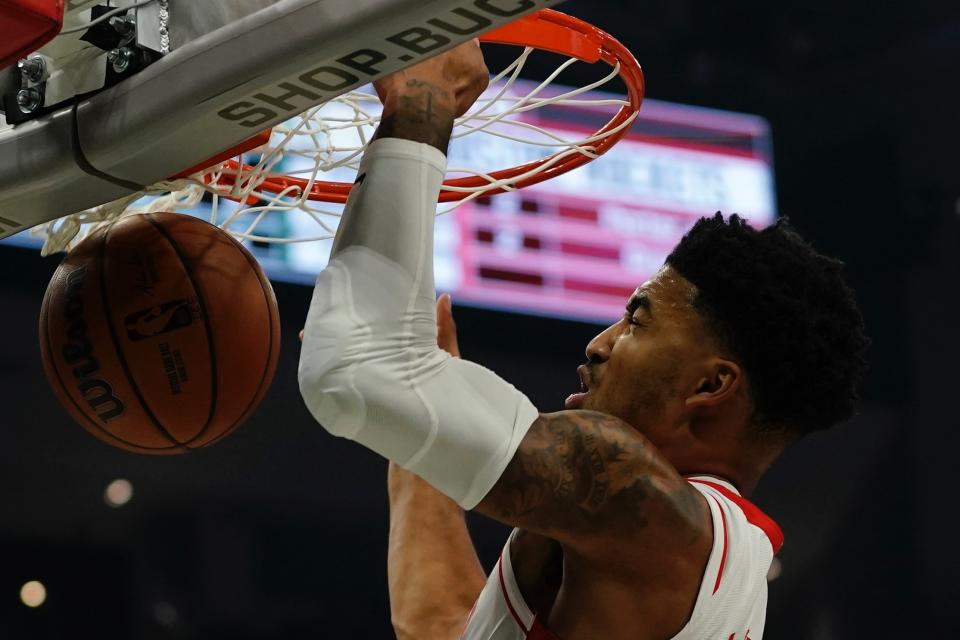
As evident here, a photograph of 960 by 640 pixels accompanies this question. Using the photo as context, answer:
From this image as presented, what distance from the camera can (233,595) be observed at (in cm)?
452

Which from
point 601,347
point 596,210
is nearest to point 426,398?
point 601,347

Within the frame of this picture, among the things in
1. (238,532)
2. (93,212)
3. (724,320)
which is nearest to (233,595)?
(238,532)

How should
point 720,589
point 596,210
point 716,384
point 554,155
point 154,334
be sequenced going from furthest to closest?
point 596,210 → point 554,155 → point 154,334 → point 716,384 → point 720,589

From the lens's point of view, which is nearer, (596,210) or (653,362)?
(653,362)

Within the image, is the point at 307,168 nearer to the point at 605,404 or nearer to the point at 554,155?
the point at 554,155

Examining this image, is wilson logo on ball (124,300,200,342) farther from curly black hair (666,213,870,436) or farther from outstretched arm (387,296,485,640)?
curly black hair (666,213,870,436)

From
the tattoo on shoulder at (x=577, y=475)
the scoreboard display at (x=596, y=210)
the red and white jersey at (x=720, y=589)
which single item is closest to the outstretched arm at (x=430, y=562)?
the red and white jersey at (x=720, y=589)

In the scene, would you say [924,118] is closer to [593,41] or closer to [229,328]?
[593,41]

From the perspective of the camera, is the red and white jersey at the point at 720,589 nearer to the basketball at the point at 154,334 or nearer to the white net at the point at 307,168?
the basketball at the point at 154,334

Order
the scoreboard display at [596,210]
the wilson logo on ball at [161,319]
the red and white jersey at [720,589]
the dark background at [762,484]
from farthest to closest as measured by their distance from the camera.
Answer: the scoreboard display at [596,210] < the dark background at [762,484] < the wilson logo on ball at [161,319] < the red and white jersey at [720,589]

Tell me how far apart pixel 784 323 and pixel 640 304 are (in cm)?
18

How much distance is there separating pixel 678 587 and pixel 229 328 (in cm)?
67

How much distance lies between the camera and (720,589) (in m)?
1.54

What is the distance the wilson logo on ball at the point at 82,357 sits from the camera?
5.79 feet
